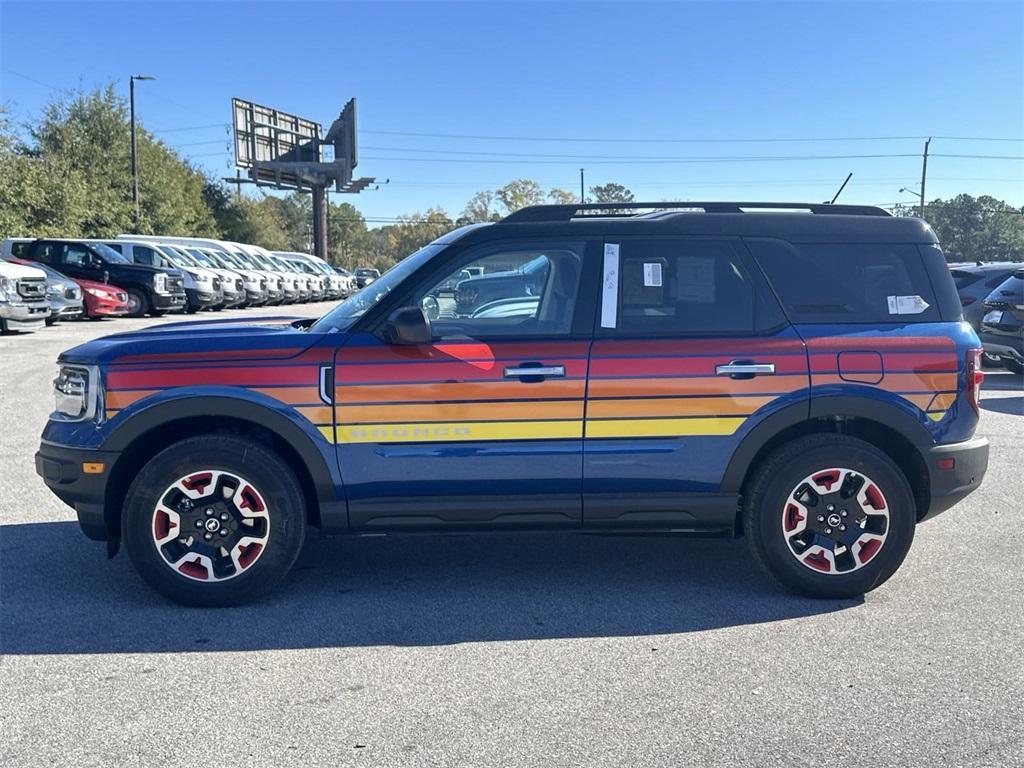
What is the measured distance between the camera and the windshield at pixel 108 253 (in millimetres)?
22422

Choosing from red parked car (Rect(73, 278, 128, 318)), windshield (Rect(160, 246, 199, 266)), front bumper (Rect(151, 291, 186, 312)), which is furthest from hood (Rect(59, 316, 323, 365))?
windshield (Rect(160, 246, 199, 266))

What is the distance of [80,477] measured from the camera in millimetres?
4258

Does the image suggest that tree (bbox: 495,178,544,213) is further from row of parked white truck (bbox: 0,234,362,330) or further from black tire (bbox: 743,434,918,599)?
black tire (bbox: 743,434,918,599)

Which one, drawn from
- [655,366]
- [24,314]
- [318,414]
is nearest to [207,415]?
[318,414]

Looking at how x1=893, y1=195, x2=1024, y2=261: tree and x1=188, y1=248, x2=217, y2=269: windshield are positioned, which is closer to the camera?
x1=188, y1=248, x2=217, y2=269: windshield

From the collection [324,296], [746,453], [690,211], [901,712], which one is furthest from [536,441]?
[324,296]

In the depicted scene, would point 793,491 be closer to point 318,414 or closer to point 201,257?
point 318,414

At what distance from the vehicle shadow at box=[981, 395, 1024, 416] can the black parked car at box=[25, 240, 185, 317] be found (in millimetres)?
18581

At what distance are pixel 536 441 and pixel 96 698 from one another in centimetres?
212

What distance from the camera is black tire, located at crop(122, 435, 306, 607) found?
4227 millimetres

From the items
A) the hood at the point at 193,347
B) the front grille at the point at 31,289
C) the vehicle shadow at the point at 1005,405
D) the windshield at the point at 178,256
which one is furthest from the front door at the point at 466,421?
the windshield at the point at 178,256

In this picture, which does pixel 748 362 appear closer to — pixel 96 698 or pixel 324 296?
pixel 96 698

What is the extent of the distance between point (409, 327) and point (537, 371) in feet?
2.08

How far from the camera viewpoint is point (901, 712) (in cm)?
335
